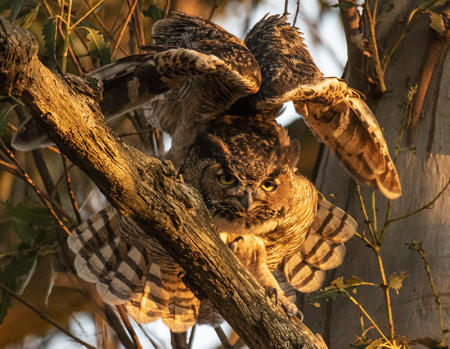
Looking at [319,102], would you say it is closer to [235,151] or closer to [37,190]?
[235,151]

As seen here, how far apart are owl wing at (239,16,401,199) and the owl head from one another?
12 cm

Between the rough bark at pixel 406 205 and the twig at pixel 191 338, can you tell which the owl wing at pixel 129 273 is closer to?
the twig at pixel 191 338

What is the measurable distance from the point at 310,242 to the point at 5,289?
1621 mm

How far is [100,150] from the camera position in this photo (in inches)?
69.4

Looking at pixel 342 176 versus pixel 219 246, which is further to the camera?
pixel 342 176

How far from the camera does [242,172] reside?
8.92 feet

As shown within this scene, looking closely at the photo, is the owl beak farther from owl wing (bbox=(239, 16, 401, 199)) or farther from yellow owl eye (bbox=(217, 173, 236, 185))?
owl wing (bbox=(239, 16, 401, 199))

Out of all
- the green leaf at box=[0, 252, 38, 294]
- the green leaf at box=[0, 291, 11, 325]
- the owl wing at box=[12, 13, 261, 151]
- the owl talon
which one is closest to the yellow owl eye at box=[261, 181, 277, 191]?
the owl talon

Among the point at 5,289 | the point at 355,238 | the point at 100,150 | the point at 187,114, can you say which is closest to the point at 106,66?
the point at 187,114

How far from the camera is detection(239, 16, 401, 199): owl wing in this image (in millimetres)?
2656

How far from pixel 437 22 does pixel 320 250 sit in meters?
1.32

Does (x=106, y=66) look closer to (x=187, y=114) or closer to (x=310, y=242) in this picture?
(x=187, y=114)

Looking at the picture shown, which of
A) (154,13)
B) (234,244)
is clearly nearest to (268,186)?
(234,244)

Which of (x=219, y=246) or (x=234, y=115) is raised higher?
(x=234, y=115)
